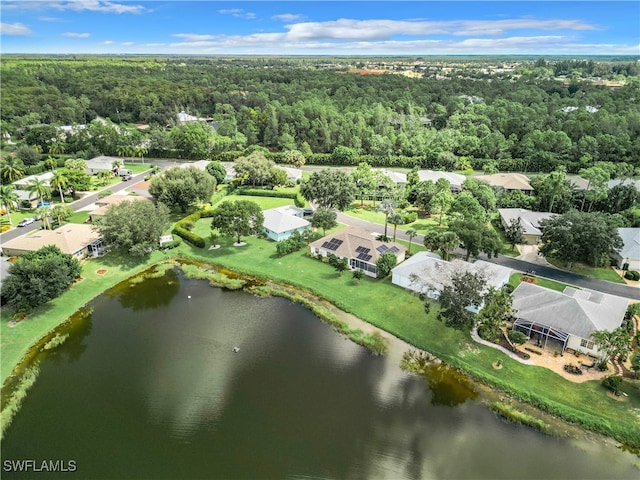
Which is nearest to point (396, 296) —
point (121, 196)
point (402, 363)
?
point (402, 363)

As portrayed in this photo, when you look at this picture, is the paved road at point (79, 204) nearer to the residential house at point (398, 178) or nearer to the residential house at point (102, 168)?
the residential house at point (102, 168)

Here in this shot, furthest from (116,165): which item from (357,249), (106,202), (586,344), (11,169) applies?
(586,344)

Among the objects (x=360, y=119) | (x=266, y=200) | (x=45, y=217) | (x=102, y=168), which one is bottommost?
(x=266, y=200)

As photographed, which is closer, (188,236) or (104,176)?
(188,236)

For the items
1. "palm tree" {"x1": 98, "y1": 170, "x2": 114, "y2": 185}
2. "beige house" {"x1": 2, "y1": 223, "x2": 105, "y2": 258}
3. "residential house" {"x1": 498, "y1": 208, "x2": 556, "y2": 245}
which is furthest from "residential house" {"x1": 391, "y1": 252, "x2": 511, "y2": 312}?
"palm tree" {"x1": 98, "y1": 170, "x2": 114, "y2": 185}

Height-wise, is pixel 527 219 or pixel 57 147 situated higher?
pixel 57 147

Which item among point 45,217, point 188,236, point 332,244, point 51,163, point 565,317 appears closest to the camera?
point 565,317

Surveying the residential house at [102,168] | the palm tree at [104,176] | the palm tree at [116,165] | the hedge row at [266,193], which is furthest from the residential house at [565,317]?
the palm tree at [116,165]

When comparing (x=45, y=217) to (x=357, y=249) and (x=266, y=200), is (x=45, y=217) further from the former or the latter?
(x=357, y=249)
